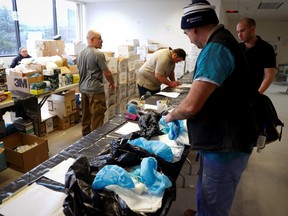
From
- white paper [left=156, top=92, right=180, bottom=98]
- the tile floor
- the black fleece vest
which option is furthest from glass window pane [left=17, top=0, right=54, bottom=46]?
the black fleece vest

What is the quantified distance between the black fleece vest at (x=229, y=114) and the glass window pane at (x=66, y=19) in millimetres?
6926

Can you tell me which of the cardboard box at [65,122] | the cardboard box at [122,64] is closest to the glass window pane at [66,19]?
the cardboard box at [122,64]

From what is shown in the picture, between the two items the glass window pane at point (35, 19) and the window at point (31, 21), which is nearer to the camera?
the window at point (31, 21)

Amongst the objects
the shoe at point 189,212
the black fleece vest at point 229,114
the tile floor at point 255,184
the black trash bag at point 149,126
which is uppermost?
the black fleece vest at point 229,114

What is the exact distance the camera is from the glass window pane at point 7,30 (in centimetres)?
533

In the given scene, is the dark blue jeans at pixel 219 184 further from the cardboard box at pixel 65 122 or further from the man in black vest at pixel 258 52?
the cardboard box at pixel 65 122

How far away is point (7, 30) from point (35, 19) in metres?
0.91

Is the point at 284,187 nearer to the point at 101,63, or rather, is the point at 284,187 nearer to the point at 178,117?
the point at 178,117

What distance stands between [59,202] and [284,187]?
2.34m

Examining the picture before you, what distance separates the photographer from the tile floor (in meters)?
2.06

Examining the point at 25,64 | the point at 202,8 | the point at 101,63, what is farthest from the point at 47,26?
the point at 202,8

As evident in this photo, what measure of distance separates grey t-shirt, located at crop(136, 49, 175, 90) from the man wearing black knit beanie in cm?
Result: 184

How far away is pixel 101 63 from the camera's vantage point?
3.05 m

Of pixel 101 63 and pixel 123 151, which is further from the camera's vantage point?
pixel 101 63
